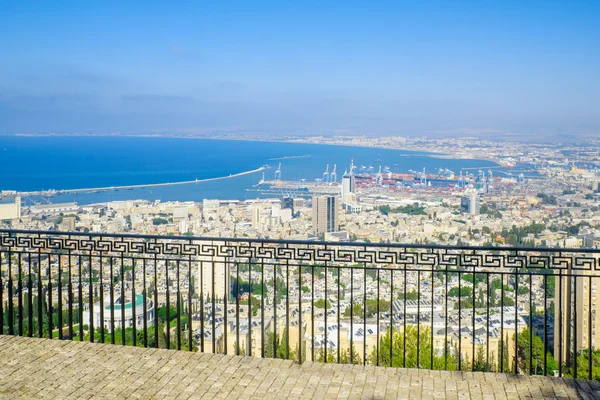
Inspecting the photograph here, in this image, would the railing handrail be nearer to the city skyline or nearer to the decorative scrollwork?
the decorative scrollwork

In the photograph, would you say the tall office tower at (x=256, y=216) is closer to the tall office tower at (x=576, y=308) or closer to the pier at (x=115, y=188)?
the pier at (x=115, y=188)

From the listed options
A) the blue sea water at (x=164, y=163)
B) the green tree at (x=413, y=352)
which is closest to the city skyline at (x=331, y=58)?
the blue sea water at (x=164, y=163)

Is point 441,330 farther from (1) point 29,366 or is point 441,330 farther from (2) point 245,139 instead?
(2) point 245,139

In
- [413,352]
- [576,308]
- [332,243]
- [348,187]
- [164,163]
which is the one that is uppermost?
[164,163]

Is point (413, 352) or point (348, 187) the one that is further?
point (348, 187)

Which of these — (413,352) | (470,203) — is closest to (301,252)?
(413,352)

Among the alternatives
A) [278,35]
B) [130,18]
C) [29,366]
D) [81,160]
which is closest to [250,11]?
[278,35]

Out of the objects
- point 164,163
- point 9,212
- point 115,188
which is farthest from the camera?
point 164,163

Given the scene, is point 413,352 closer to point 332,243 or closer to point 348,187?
point 332,243
